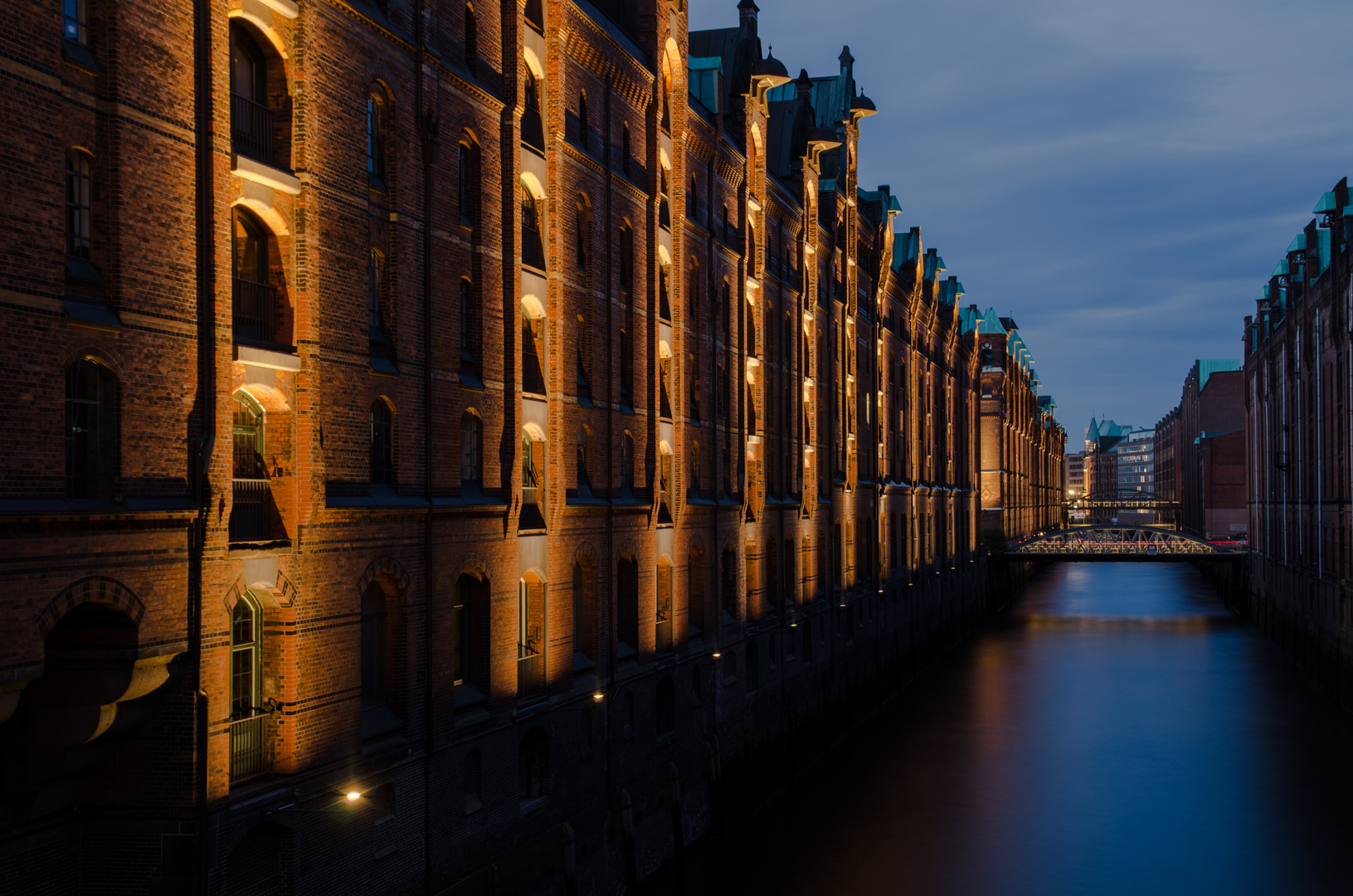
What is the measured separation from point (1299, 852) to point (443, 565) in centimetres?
2357

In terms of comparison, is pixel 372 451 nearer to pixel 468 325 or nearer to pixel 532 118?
pixel 468 325

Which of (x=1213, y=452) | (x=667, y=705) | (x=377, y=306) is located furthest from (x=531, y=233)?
(x=1213, y=452)

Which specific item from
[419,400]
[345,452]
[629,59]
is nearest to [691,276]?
[629,59]

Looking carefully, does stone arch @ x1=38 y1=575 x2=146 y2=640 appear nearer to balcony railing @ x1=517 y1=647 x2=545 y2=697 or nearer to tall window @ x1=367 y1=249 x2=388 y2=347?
tall window @ x1=367 y1=249 x2=388 y2=347

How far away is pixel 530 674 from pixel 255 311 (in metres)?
9.45

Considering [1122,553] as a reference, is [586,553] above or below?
above

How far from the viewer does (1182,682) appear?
57562mm

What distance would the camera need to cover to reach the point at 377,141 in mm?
18734

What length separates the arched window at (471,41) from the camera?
2119cm

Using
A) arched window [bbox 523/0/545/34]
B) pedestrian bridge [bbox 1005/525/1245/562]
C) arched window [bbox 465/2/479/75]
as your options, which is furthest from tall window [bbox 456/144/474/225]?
pedestrian bridge [bbox 1005/525/1245/562]

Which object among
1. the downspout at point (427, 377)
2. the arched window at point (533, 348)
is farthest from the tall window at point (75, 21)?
the arched window at point (533, 348)

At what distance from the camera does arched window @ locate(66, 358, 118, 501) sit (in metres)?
13.1

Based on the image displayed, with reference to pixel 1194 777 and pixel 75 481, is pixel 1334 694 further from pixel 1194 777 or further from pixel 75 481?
pixel 75 481

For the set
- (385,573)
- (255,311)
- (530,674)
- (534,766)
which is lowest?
(534,766)
